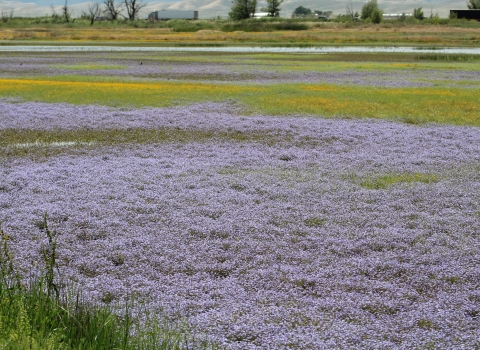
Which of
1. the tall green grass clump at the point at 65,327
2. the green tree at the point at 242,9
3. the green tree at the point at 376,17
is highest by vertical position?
the green tree at the point at 242,9

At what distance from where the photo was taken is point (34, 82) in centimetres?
3412

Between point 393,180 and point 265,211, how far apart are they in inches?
163

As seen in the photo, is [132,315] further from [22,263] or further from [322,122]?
[322,122]

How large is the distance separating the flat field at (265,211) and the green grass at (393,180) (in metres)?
0.07

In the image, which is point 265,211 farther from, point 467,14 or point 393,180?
point 467,14

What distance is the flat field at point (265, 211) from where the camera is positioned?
303 inches

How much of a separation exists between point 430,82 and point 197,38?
227 ft

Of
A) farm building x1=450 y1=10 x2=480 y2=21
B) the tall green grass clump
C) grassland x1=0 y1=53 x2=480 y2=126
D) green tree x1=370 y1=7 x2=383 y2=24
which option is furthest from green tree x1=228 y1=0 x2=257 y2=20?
the tall green grass clump

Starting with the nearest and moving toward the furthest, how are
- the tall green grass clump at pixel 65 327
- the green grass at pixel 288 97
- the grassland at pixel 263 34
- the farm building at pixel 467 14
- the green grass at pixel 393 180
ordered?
1. the tall green grass clump at pixel 65 327
2. the green grass at pixel 393 180
3. the green grass at pixel 288 97
4. the grassland at pixel 263 34
5. the farm building at pixel 467 14

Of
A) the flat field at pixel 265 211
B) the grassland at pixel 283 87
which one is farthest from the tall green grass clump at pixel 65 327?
the grassland at pixel 283 87

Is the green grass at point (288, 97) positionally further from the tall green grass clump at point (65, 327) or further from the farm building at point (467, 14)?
the farm building at point (467, 14)

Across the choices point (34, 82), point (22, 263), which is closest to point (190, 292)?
point (22, 263)

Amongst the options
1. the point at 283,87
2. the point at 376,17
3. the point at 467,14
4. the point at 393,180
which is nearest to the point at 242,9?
the point at 376,17

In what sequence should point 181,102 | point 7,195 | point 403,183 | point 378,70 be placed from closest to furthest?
1. point 7,195
2. point 403,183
3. point 181,102
4. point 378,70
